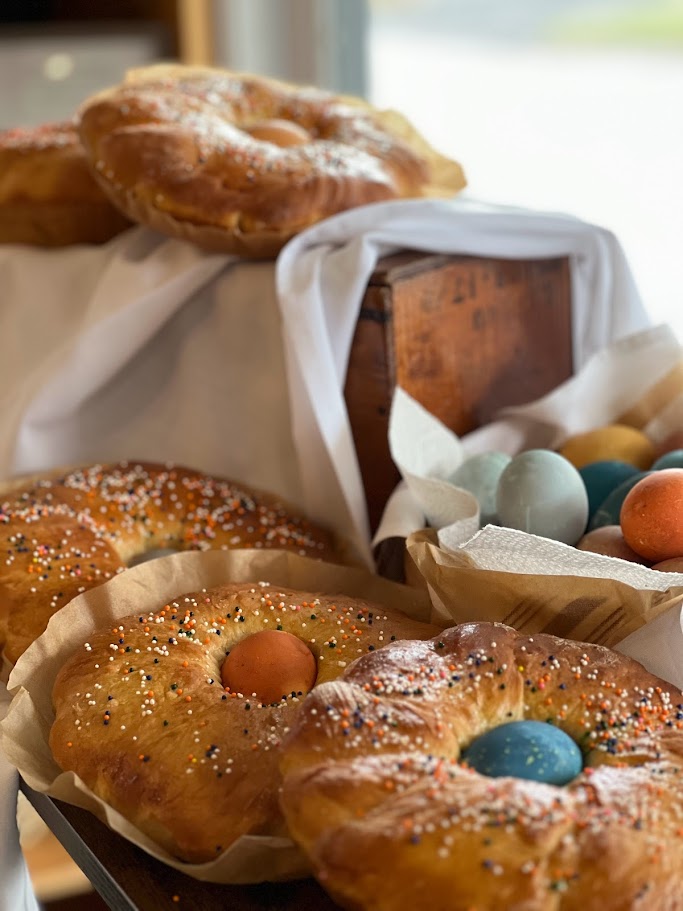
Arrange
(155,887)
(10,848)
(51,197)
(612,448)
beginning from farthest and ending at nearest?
(51,197) → (612,448) → (10,848) → (155,887)

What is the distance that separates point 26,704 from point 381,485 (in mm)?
496

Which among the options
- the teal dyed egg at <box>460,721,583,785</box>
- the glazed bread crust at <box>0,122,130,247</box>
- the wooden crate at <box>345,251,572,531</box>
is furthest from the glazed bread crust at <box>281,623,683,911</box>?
the glazed bread crust at <box>0,122,130,247</box>

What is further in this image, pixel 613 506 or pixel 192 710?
pixel 613 506

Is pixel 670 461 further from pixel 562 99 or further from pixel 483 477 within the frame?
pixel 562 99

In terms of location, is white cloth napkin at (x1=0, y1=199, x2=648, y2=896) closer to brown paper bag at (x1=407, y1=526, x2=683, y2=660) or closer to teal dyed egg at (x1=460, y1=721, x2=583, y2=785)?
brown paper bag at (x1=407, y1=526, x2=683, y2=660)

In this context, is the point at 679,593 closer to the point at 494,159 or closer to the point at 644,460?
the point at 644,460

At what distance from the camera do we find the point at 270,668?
0.77 meters

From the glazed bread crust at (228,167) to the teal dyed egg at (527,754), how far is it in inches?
25.6

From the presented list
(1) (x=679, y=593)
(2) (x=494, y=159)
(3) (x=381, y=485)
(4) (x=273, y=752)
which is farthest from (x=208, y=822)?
(2) (x=494, y=159)

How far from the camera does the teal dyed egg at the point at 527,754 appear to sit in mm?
608

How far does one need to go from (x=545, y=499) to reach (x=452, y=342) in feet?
1.14

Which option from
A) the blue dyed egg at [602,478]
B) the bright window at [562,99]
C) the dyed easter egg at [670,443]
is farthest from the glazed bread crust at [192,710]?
the bright window at [562,99]

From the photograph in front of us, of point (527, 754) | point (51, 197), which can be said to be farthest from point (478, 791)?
point (51, 197)

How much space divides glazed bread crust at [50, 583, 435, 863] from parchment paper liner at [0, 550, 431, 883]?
0.06 ft
